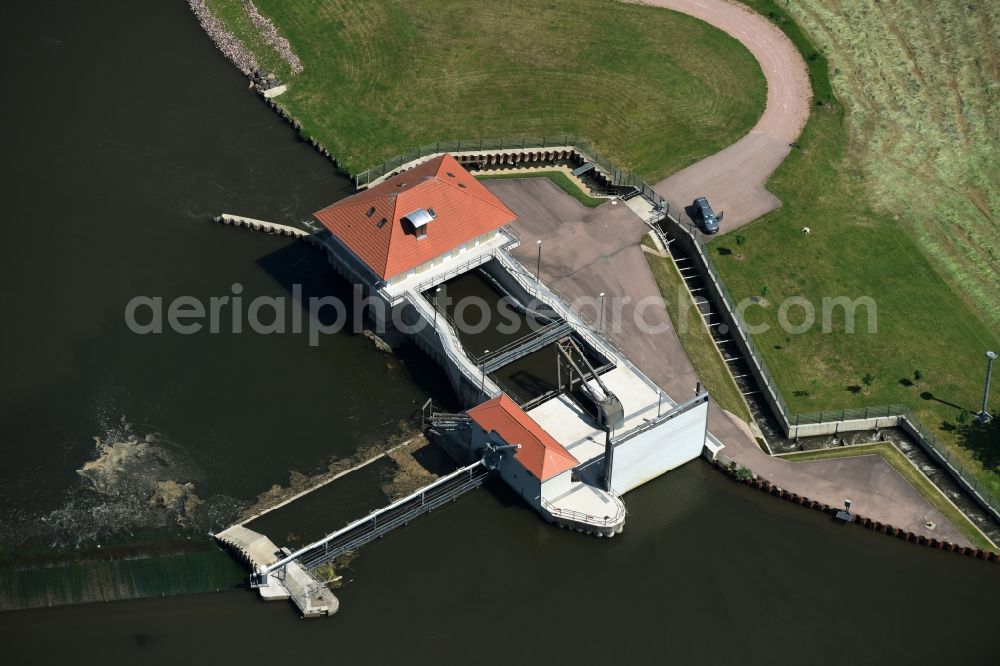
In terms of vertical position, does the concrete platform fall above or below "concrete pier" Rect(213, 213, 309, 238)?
below

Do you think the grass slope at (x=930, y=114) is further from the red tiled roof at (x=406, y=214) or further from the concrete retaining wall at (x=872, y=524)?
the red tiled roof at (x=406, y=214)

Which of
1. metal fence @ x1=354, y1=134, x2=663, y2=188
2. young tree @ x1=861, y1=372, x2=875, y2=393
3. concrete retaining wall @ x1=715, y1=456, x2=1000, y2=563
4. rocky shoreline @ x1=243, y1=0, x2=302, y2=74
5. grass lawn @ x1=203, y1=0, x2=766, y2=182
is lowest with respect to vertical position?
concrete retaining wall @ x1=715, y1=456, x2=1000, y2=563

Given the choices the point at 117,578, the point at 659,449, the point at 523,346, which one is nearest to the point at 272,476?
the point at 117,578

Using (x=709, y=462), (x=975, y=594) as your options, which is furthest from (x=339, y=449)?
(x=975, y=594)

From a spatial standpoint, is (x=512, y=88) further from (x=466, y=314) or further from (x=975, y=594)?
(x=975, y=594)

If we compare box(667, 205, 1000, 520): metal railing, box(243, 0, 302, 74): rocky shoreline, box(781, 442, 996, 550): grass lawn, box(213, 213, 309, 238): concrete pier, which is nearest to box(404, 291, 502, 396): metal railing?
box(213, 213, 309, 238): concrete pier

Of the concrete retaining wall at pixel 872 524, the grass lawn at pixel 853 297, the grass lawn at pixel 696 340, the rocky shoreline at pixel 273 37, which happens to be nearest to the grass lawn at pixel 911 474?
the concrete retaining wall at pixel 872 524

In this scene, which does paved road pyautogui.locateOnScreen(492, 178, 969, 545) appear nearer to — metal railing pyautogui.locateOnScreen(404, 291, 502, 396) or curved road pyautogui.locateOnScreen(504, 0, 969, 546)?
curved road pyautogui.locateOnScreen(504, 0, 969, 546)
